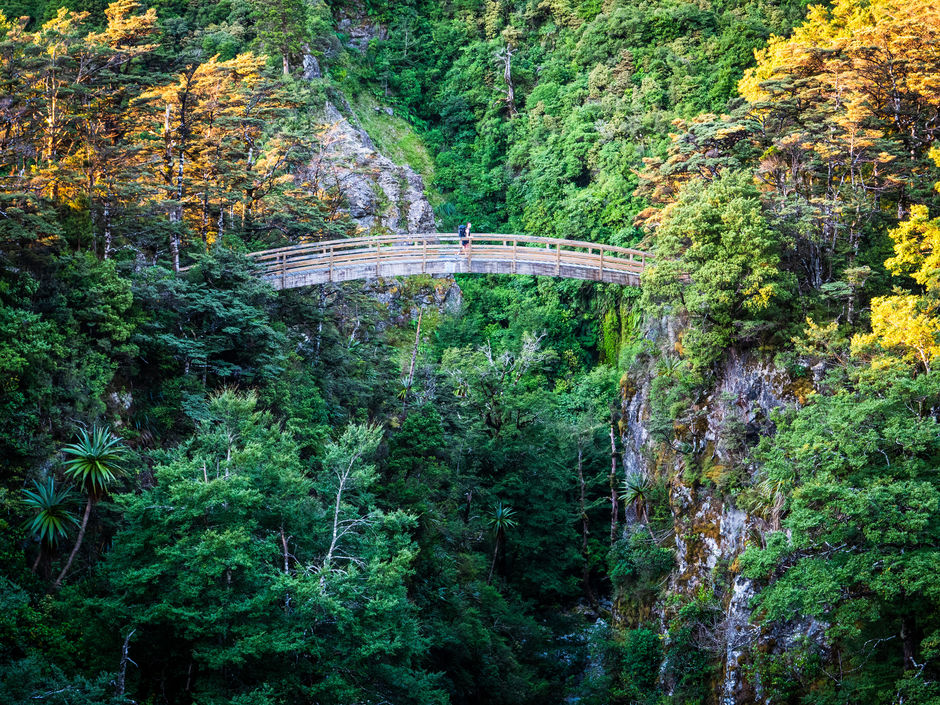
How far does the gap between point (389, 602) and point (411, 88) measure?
42768 mm

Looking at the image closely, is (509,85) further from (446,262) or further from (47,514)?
(47,514)

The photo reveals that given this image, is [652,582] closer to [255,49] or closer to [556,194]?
[556,194]

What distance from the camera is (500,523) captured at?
36406 mm

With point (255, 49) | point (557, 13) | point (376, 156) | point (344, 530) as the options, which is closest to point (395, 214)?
point (376, 156)

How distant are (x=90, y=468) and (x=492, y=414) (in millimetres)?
20760

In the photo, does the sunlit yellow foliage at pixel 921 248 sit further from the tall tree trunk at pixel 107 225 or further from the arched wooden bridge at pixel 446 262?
the tall tree trunk at pixel 107 225

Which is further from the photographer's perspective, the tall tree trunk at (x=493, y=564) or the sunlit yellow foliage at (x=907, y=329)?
the tall tree trunk at (x=493, y=564)

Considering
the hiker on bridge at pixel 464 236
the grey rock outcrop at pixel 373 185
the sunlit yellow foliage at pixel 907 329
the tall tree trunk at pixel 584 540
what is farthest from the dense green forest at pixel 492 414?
the hiker on bridge at pixel 464 236

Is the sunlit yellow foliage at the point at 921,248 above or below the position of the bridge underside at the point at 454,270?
above

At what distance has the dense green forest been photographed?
19250 millimetres

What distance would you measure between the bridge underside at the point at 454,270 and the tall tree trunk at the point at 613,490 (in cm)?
1055

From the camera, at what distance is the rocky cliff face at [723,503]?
81.3 feet

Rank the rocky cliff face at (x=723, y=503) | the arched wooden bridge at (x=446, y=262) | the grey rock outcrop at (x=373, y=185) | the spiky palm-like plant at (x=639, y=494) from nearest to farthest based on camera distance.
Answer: the rocky cliff face at (x=723, y=503)
the arched wooden bridge at (x=446, y=262)
the spiky palm-like plant at (x=639, y=494)
the grey rock outcrop at (x=373, y=185)

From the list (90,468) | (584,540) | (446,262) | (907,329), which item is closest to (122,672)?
(90,468)
